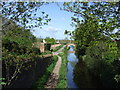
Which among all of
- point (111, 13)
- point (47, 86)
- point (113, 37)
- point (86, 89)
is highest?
point (111, 13)

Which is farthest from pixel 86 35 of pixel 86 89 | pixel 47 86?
pixel 86 89

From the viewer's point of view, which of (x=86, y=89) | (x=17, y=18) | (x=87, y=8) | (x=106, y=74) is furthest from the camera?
(x=86, y=89)

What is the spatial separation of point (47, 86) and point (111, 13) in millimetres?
7260

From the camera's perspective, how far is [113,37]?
2.76 m

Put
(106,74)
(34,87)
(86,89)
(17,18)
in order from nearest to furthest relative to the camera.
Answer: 1. (17,18)
2. (34,87)
3. (106,74)
4. (86,89)

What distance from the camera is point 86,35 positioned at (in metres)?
3.15

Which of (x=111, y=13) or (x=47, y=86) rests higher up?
(x=111, y=13)

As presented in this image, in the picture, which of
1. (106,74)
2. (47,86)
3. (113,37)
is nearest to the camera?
(113,37)

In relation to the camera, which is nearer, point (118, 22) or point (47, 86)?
point (118, 22)

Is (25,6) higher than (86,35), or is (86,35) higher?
(25,6)

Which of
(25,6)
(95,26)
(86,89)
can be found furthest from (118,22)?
(86,89)

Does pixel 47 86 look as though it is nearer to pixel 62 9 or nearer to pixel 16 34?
pixel 16 34

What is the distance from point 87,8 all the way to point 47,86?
23.2 feet

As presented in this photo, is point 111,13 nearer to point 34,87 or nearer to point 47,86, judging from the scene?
point 34,87
